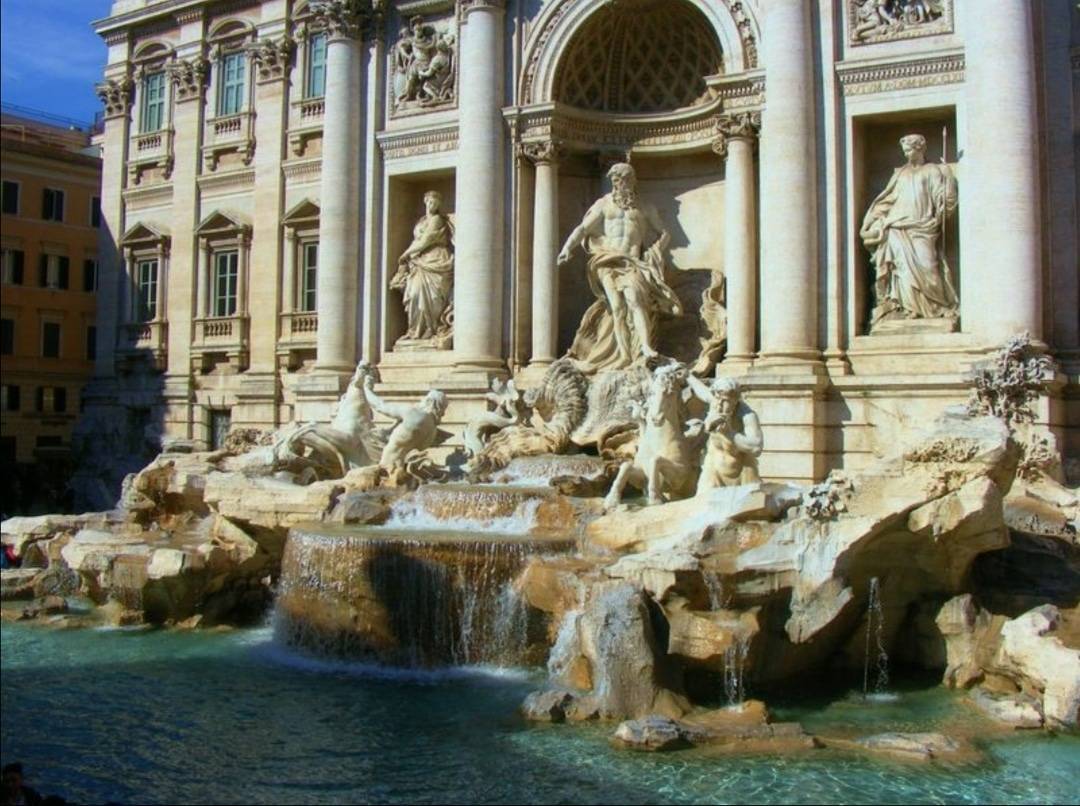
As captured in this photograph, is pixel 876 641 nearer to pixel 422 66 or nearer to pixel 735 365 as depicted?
pixel 735 365

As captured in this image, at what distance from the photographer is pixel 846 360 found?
16.7m

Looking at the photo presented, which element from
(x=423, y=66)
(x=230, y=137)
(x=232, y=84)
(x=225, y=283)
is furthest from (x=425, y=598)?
(x=232, y=84)

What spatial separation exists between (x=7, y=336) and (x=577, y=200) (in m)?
23.4

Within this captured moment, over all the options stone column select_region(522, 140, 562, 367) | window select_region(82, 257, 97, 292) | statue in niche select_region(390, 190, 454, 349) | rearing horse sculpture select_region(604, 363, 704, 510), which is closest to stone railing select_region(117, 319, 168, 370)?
statue in niche select_region(390, 190, 454, 349)

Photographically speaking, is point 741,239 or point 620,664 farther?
point 741,239

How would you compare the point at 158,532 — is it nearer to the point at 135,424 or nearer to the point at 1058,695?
the point at 135,424

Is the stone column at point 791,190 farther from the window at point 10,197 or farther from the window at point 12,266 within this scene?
the window at point 12,266

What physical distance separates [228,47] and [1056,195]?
1738 cm

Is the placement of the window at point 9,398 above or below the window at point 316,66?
below

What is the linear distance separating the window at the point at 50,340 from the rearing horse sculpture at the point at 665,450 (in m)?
28.6

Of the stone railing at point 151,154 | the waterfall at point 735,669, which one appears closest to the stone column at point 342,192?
the stone railing at point 151,154

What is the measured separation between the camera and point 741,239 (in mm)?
17734

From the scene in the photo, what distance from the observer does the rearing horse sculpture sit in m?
14.1

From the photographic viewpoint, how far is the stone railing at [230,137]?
24781 mm
